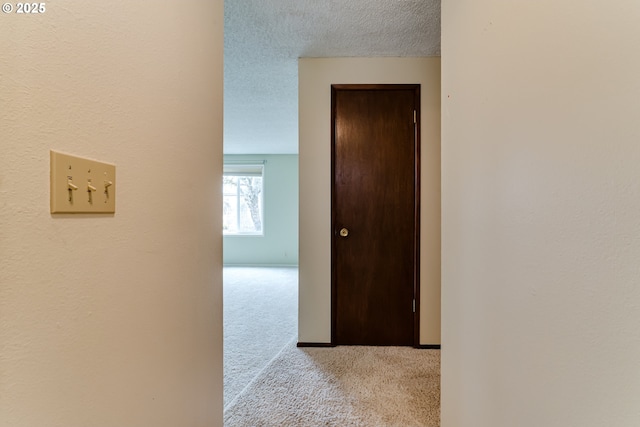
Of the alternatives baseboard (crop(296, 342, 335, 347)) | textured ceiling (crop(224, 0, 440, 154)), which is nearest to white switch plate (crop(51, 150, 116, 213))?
textured ceiling (crop(224, 0, 440, 154))

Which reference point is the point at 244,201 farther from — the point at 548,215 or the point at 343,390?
the point at 548,215

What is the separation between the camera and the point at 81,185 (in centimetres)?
61

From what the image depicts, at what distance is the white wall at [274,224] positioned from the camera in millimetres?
6238

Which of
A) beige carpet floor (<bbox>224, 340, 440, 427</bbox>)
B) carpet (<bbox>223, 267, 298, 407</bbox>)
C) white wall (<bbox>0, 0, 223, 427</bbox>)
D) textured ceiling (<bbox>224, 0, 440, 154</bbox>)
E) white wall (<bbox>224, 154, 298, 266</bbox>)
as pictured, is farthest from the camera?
white wall (<bbox>224, 154, 298, 266</bbox>)

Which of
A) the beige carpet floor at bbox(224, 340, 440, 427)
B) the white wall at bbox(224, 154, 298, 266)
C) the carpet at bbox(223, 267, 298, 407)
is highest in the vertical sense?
the white wall at bbox(224, 154, 298, 266)

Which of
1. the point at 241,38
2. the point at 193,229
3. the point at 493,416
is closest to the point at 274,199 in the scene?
the point at 241,38

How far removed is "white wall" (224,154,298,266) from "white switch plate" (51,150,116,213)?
5.55 meters

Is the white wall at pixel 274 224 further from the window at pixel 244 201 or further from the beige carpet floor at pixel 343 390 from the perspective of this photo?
the beige carpet floor at pixel 343 390

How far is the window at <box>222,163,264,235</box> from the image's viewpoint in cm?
633

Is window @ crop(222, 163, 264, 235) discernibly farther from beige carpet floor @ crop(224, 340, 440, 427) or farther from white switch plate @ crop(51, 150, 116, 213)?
white switch plate @ crop(51, 150, 116, 213)

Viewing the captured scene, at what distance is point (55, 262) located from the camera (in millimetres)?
563

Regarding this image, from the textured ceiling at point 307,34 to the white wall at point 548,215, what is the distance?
880 millimetres

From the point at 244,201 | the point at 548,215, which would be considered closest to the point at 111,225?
the point at 548,215

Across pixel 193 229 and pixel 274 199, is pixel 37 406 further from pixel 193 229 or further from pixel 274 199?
pixel 274 199
